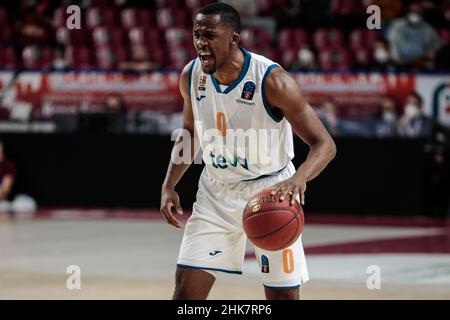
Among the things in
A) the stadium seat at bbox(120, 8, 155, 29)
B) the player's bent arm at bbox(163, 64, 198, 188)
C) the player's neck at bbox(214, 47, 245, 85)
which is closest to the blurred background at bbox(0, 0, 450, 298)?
the stadium seat at bbox(120, 8, 155, 29)

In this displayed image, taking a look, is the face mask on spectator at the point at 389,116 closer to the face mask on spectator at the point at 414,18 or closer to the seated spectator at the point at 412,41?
the seated spectator at the point at 412,41

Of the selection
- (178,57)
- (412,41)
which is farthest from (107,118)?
(412,41)

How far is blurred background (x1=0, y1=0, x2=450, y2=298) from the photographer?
1295 centimetres

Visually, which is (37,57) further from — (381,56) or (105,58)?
(381,56)

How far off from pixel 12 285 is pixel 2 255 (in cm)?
188

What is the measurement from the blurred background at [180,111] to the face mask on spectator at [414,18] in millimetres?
30

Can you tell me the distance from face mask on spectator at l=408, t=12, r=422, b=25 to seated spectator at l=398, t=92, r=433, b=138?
6.69 feet

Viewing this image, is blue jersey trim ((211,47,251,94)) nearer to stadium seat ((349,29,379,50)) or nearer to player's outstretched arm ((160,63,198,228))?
player's outstretched arm ((160,63,198,228))

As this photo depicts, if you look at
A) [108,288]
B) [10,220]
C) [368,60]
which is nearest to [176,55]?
[368,60]

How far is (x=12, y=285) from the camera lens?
798 cm

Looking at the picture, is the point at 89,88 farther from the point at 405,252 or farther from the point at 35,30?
the point at 405,252

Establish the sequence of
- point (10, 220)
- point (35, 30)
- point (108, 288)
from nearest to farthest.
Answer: point (108, 288)
point (10, 220)
point (35, 30)

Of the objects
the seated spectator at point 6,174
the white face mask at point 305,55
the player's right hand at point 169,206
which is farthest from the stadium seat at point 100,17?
the player's right hand at point 169,206

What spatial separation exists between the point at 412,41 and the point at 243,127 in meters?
9.70
